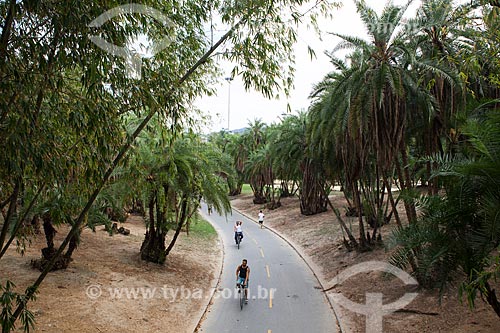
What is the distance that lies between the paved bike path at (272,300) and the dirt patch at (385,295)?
690 mm

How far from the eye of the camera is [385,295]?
39.1 ft

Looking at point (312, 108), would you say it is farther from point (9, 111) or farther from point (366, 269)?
point (9, 111)

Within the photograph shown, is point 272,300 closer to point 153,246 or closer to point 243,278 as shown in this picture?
point 243,278

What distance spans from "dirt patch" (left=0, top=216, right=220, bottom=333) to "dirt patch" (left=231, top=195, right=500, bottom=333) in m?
4.65

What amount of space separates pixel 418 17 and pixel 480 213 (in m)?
7.19

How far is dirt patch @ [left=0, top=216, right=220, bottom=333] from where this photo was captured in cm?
969

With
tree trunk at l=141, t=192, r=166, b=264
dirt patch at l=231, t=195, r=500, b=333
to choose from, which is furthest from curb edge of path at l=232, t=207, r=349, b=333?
tree trunk at l=141, t=192, r=166, b=264

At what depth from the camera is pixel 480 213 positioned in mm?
6691

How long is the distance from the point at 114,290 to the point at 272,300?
4.90 metres

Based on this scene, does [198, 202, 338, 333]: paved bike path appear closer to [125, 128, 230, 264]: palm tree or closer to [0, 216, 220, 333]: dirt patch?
[0, 216, 220, 333]: dirt patch

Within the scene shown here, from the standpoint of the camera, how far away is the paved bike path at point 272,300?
10.6 meters

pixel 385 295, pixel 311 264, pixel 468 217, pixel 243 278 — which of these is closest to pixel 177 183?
pixel 243 278

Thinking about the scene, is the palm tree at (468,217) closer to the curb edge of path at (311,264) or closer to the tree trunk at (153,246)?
the curb edge of path at (311,264)

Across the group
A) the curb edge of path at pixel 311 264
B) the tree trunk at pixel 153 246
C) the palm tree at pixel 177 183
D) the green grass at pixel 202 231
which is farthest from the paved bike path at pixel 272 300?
the green grass at pixel 202 231
